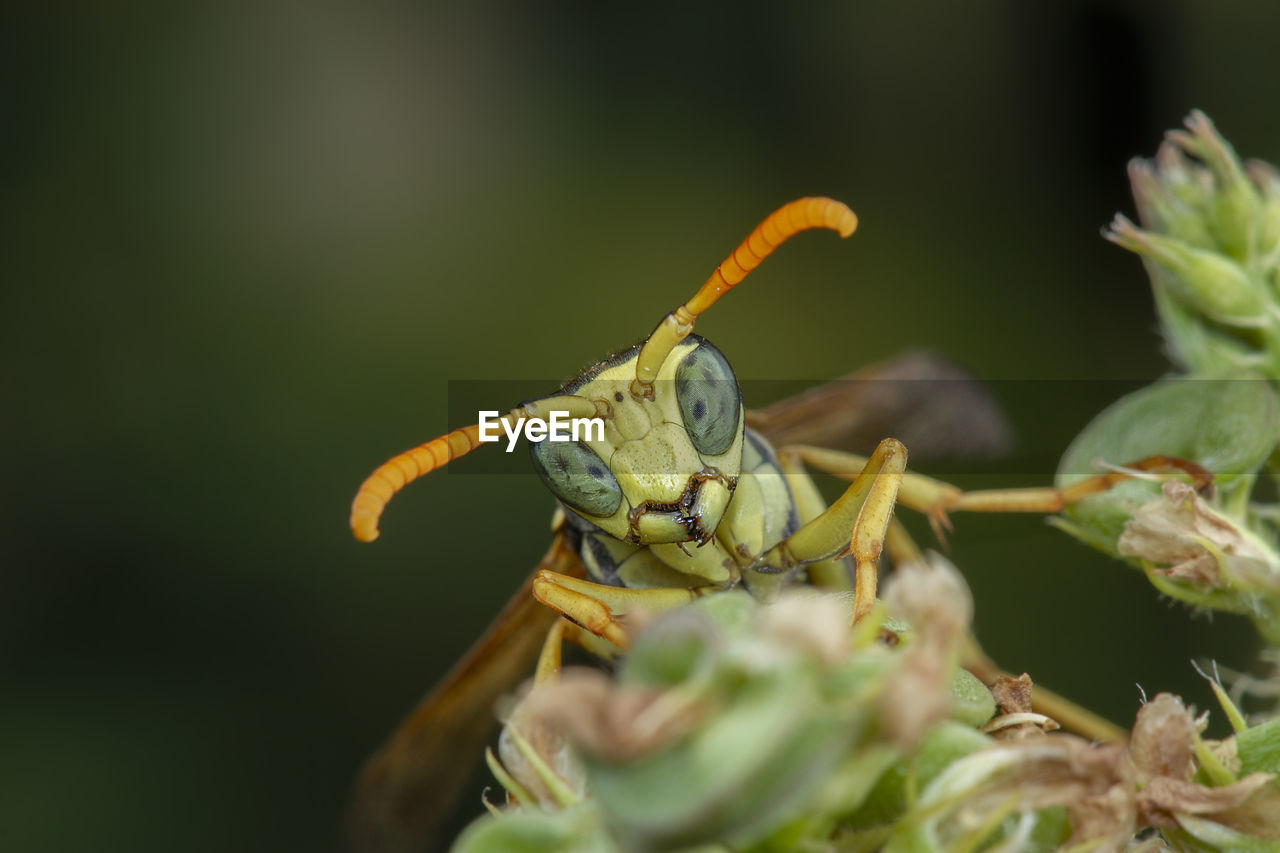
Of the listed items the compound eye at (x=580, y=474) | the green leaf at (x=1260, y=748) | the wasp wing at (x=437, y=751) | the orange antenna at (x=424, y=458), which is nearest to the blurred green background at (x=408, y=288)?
the wasp wing at (x=437, y=751)

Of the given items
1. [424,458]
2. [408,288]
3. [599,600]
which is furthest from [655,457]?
[408,288]

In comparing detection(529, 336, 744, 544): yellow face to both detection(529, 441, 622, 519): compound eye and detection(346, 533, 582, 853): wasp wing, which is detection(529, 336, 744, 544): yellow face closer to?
detection(529, 441, 622, 519): compound eye

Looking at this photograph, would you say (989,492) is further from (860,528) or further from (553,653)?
(553,653)

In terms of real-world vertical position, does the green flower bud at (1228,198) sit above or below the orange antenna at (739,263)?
below

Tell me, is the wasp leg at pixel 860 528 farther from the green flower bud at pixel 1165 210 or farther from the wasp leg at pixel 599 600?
the green flower bud at pixel 1165 210

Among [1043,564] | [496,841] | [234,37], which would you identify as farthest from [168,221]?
[496,841]

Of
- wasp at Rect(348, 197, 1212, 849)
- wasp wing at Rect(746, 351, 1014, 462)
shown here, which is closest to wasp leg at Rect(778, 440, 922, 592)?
wasp at Rect(348, 197, 1212, 849)

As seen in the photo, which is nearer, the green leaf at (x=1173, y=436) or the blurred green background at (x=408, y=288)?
the green leaf at (x=1173, y=436)
